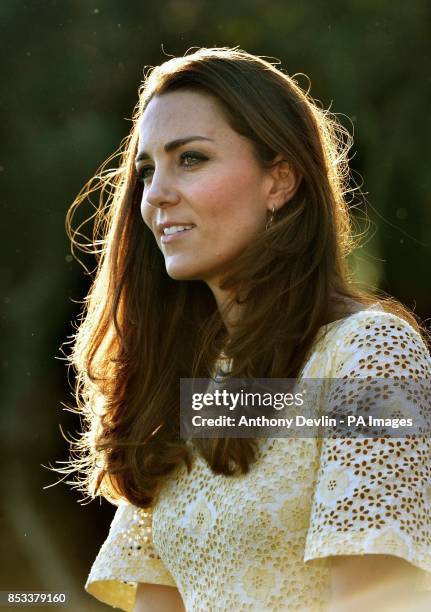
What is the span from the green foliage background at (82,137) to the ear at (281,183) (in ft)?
8.74

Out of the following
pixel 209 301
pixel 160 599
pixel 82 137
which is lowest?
pixel 82 137

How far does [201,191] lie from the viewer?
81.0 inches

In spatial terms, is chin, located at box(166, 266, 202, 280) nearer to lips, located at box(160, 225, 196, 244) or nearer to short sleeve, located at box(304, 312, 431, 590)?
lips, located at box(160, 225, 196, 244)

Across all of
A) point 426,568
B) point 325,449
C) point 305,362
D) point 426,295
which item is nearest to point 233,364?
point 305,362

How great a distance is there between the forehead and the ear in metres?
0.12

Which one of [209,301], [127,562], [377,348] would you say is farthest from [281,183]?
[127,562]

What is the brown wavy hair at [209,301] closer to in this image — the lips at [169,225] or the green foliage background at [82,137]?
the lips at [169,225]

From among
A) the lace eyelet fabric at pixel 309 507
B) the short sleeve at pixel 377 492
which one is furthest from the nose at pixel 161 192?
the short sleeve at pixel 377 492

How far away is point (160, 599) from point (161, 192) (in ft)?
2.58

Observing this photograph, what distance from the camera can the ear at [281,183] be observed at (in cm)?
212

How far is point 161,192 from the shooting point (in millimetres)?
2107

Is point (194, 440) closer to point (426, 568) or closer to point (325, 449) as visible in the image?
point (325, 449)

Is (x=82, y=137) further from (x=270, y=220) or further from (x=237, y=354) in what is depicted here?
(x=237, y=354)

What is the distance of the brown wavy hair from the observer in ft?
6.51
